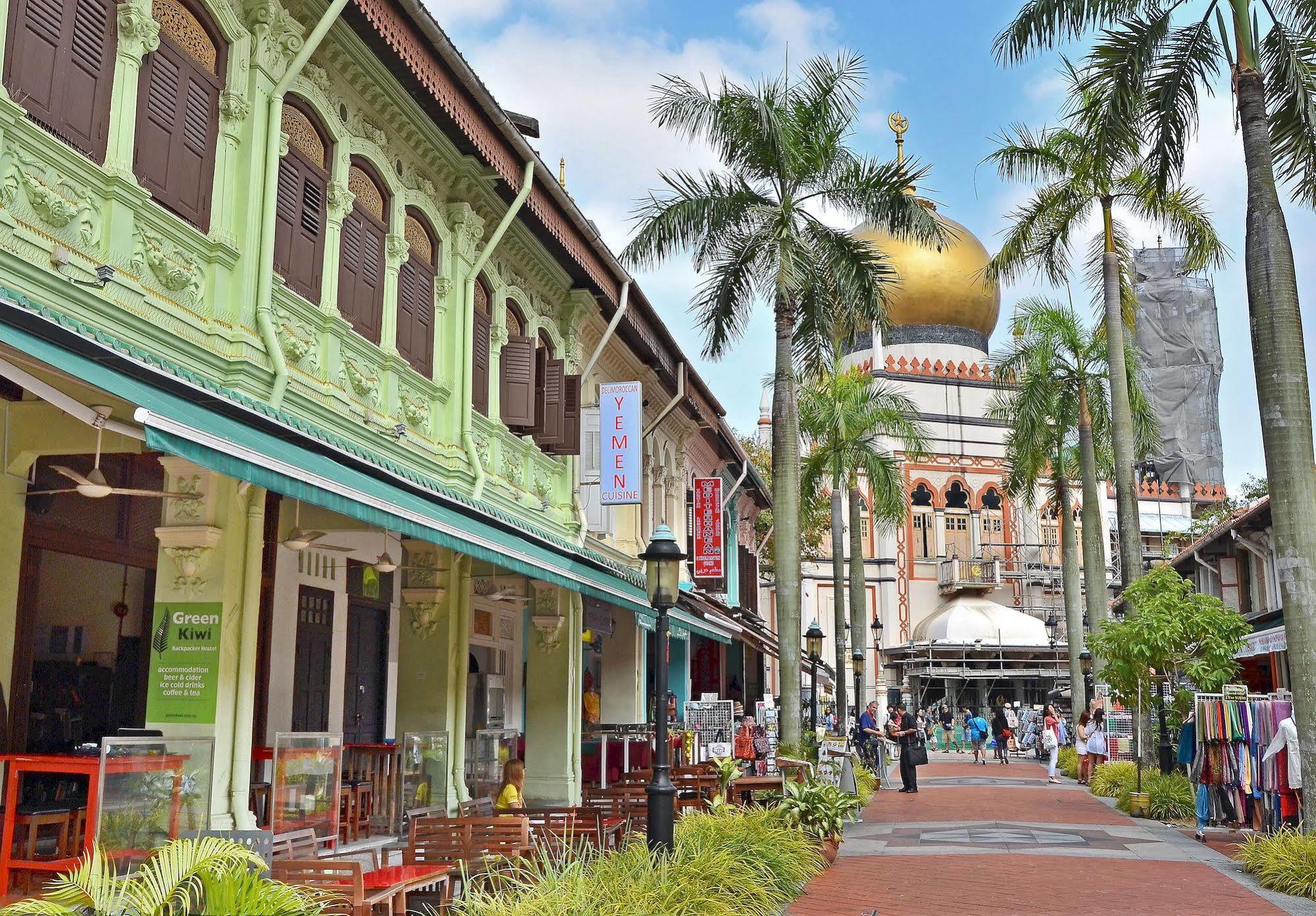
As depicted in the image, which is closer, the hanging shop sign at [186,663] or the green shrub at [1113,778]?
the hanging shop sign at [186,663]

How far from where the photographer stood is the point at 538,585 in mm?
18203

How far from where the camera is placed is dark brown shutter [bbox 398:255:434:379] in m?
13.8

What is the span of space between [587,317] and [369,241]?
23.4ft

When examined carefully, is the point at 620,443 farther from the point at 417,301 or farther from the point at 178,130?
the point at 178,130

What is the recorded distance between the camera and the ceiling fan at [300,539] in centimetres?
1184

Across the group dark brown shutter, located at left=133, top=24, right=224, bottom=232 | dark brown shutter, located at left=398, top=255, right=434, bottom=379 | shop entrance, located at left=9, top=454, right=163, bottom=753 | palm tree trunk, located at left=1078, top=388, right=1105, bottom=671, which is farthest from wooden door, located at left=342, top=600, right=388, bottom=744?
palm tree trunk, located at left=1078, top=388, right=1105, bottom=671

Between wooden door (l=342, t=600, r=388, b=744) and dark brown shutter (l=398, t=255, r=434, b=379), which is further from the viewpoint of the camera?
wooden door (l=342, t=600, r=388, b=744)

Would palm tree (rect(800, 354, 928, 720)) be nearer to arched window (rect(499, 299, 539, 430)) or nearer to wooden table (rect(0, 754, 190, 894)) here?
arched window (rect(499, 299, 539, 430))

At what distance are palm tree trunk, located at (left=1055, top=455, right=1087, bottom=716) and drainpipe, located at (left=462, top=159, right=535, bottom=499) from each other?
22438 mm

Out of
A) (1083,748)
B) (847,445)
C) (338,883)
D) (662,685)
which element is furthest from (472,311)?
(847,445)

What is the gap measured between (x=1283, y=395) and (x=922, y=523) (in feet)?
136

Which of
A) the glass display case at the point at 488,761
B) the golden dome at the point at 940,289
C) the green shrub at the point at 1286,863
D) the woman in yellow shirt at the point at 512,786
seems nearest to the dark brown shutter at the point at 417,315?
the woman in yellow shirt at the point at 512,786

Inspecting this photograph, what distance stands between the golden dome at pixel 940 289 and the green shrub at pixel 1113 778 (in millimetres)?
31296

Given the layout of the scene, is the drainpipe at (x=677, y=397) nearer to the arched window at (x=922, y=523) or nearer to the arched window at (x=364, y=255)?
the arched window at (x=364, y=255)
